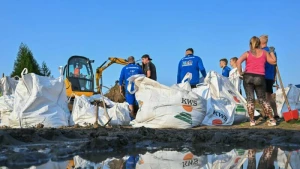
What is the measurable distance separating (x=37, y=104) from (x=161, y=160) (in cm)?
533

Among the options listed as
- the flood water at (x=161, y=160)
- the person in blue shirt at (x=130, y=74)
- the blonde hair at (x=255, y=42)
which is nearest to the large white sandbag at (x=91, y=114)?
the person in blue shirt at (x=130, y=74)

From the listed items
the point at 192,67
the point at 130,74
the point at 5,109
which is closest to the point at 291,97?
the point at 192,67

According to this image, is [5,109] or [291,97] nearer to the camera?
[5,109]

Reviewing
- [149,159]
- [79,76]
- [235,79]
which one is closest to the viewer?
[149,159]

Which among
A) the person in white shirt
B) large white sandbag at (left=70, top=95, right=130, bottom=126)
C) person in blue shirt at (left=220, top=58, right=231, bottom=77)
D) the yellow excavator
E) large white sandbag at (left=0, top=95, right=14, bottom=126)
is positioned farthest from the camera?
the yellow excavator

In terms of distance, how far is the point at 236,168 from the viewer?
3.40 m

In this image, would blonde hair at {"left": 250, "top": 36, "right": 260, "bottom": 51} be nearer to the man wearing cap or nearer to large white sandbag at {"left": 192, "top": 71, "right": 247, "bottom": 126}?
large white sandbag at {"left": 192, "top": 71, "right": 247, "bottom": 126}

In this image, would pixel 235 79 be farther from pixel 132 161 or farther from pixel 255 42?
pixel 132 161

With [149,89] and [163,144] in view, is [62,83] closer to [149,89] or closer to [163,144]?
[149,89]

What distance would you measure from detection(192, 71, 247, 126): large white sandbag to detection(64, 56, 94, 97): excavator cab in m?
5.79

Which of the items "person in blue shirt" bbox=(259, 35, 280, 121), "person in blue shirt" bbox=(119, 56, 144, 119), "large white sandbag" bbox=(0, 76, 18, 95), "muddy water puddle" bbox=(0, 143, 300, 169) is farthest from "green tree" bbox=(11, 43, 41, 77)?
"muddy water puddle" bbox=(0, 143, 300, 169)

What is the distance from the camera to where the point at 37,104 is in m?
8.70

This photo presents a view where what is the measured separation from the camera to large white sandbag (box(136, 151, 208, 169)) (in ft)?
11.6

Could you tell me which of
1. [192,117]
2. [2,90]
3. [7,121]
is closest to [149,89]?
[192,117]
